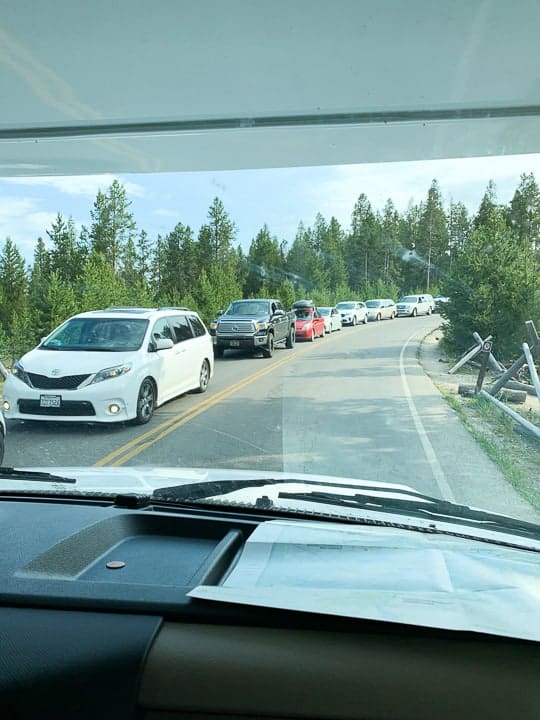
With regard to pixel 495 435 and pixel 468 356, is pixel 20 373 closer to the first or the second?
pixel 495 435

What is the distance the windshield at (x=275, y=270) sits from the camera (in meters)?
5.05

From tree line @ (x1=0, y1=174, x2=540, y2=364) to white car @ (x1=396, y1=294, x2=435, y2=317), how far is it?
25 centimetres

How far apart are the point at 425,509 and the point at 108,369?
22.2 ft

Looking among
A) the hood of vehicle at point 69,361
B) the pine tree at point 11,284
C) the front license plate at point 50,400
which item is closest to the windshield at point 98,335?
the hood of vehicle at point 69,361

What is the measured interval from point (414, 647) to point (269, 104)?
486cm

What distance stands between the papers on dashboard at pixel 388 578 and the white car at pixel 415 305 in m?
8.49

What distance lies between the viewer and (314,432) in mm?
8516

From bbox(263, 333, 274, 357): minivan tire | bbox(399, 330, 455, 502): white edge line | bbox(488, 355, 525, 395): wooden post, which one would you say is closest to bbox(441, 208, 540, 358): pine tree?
bbox(488, 355, 525, 395): wooden post

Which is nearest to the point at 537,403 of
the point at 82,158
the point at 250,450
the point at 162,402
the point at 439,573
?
the point at 250,450

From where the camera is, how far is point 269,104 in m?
5.62

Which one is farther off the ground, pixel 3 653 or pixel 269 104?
pixel 269 104

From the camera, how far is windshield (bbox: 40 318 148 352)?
9805mm

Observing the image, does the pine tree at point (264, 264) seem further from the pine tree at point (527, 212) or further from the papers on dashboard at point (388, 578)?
the papers on dashboard at point (388, 578)

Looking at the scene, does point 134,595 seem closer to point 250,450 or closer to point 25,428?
point 250,450
